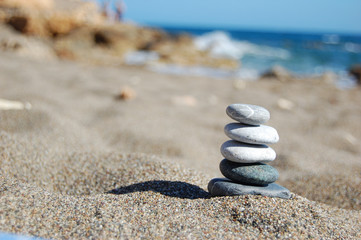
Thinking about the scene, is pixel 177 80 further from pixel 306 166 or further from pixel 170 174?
pixel 170 174

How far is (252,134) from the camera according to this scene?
1896 millimetres

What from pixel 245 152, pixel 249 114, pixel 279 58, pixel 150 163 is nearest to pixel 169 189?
pixel 150 163

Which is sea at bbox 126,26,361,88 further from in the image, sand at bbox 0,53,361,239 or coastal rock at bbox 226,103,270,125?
coastal rock at bbox 226,103,270,125

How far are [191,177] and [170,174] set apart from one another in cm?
17

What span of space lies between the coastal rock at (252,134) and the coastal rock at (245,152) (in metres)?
0.05

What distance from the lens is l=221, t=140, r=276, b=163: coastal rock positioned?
189 centimetres

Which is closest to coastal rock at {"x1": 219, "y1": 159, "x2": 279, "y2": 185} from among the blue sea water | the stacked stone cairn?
the stacked stone cairn

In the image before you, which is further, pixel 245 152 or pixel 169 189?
pixel 169 189

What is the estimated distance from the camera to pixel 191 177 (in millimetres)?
2414

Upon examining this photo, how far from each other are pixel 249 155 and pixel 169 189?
60cm

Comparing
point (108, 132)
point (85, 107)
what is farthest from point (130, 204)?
point (85, 107)

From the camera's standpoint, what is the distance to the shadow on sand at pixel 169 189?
2061 millimetres

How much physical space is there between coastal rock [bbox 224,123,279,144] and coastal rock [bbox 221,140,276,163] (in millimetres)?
51

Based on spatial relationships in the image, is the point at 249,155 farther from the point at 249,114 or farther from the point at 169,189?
the point at 169,189
